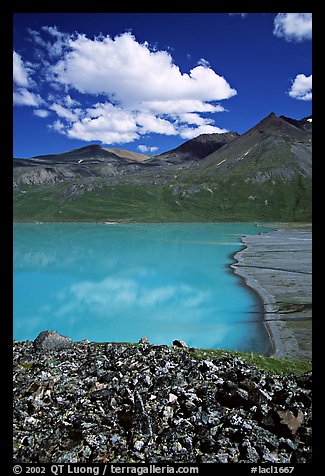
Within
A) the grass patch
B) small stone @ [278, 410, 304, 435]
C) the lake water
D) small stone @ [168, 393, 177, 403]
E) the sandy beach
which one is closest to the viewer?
small stone @ [278, 410, 304, 435]

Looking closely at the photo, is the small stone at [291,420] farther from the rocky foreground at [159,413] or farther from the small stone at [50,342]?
the small stone at [50,342]

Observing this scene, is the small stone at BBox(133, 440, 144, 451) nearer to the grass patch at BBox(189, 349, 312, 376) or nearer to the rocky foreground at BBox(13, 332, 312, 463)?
the rocky foreground at BBox(13, 332, 312, 463)

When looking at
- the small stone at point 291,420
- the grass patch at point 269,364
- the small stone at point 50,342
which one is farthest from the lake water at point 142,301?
the small stone at point 291,420

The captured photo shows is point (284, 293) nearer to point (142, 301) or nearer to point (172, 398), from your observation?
point (142, 301)

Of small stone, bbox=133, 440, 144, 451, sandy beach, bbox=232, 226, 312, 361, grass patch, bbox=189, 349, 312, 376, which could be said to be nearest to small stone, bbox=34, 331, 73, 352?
grass patch, bbox=189, 349, 312, 376

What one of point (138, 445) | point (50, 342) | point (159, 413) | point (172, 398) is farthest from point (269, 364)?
point (50, 342)

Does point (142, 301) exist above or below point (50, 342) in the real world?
below
